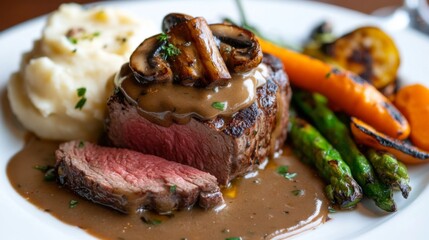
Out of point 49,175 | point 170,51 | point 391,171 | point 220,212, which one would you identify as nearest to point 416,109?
point 391,171

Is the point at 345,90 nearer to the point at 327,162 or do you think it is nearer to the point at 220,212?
the point at 327,162

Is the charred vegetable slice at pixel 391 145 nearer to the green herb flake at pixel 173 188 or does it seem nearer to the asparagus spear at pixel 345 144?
the asparagus spear at pixel 345 144

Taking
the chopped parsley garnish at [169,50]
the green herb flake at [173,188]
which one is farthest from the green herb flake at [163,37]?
the green herb flake at [173,188]

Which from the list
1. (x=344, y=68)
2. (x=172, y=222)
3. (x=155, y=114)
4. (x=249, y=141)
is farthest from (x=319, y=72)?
(x=172, y=222)

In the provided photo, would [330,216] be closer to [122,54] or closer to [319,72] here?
[319,72]

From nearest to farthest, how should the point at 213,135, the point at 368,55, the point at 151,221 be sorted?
the point at 151,221, the point at 213,135, the point at 368,55

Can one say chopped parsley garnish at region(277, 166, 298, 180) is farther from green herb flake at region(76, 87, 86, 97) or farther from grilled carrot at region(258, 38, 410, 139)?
green herb flake at region(76, 87, 86, 97)
